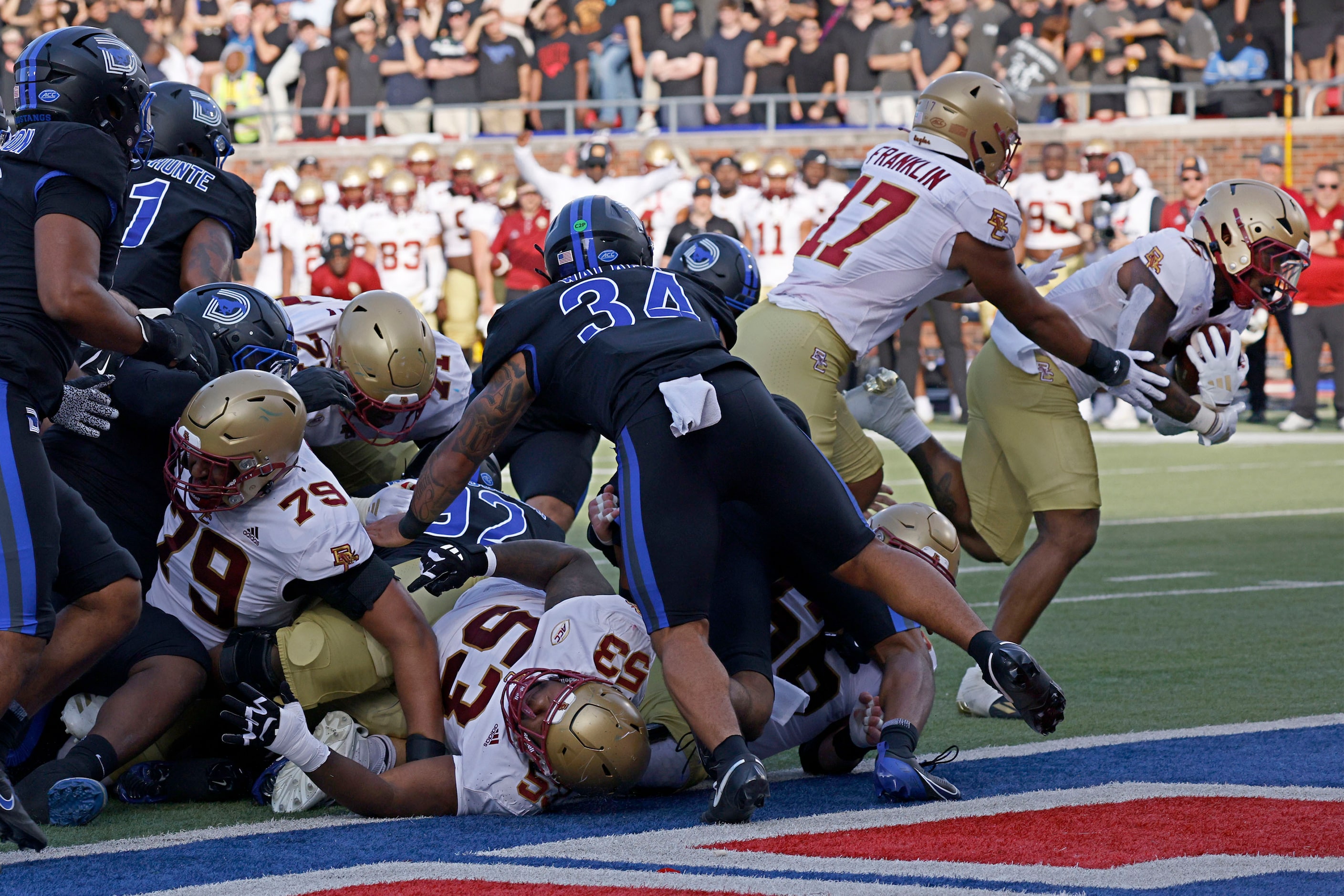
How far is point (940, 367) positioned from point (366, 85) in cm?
743

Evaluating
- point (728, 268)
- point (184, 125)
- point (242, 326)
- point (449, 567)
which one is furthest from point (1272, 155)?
point (449, 567)

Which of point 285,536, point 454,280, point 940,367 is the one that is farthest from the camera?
point 940,367

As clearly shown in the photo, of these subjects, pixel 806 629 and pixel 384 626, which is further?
pixel 806 629

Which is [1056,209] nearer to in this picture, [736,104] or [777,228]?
[777,228]

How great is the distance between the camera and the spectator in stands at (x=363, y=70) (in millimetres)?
19562

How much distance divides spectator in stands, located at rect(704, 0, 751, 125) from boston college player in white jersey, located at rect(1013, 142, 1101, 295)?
416 centimetres

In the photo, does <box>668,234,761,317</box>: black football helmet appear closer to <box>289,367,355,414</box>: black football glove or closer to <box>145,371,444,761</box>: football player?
<box>289,367,355,414</box>: black football glove

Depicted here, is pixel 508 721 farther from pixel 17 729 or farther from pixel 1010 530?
pixel 1010 530

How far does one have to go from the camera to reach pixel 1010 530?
571cm

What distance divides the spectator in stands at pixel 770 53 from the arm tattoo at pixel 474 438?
48.3 ft

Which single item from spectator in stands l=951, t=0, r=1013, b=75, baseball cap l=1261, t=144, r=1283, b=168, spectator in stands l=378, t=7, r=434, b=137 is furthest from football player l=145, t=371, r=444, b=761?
spectator in stands l=378, t=7, r=434, b=137

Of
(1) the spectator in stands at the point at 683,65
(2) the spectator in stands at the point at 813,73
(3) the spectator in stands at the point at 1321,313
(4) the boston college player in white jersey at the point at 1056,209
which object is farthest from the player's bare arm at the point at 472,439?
(1) the spectator in stands at the point at 683,65

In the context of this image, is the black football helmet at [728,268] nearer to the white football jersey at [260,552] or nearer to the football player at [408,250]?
the white football jersey at [260,552]

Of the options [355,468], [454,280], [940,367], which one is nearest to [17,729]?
[355,468]
